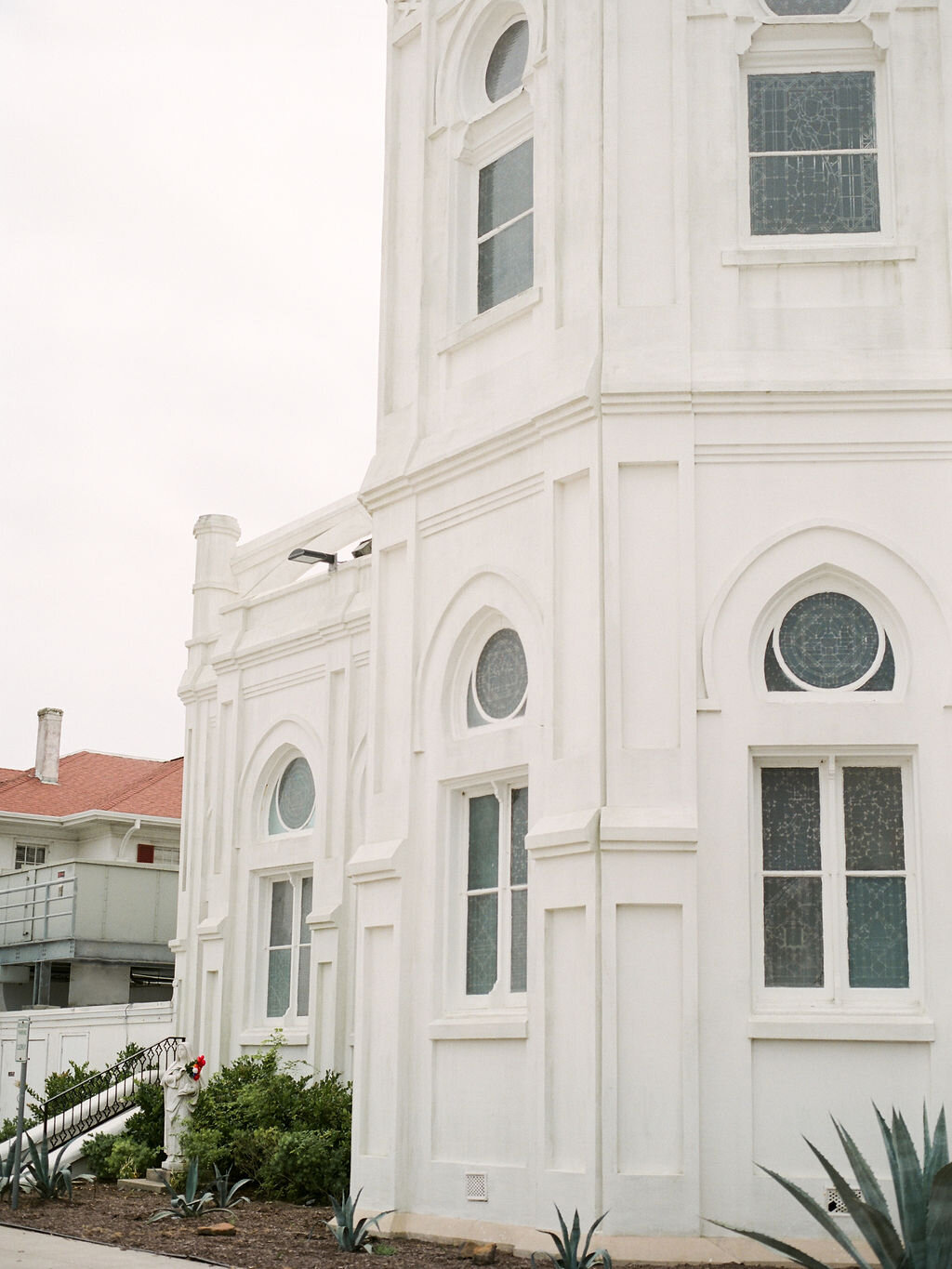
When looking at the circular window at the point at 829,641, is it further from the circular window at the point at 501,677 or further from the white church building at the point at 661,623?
the circular window at the point at 501,677

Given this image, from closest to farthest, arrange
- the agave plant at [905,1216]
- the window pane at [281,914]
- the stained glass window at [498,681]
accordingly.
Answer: the agave plant at [905,1216] → the stained glass window at [498,681] → the window pane at [281,914]

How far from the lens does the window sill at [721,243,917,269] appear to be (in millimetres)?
12555

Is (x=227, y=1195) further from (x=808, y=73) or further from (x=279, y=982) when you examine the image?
(x=808, y=73)

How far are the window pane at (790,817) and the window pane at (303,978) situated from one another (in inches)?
395

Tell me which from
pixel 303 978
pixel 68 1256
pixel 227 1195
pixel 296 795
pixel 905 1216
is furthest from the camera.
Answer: pixel 296 795

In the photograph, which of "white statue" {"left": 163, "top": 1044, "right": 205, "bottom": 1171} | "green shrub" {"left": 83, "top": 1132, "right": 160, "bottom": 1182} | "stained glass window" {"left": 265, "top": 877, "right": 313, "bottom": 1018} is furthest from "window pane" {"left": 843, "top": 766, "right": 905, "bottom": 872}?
"green shrub" {"left": 83, "top": 1132, "right": 160, "bottom": 1182}

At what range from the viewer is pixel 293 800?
2200 centimetres

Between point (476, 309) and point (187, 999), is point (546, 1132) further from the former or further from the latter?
point (187, 999)

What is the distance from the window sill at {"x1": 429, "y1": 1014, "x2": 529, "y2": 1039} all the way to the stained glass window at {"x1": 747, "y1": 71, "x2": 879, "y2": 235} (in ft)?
22.4

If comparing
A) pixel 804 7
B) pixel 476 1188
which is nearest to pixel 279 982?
pixel 476 1188

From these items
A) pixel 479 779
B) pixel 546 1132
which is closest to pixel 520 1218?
pixel 546 1132

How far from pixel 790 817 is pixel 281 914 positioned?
1142cm

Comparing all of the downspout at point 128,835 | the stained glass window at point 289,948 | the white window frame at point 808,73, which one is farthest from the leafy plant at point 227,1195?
the downspout at point 128,835

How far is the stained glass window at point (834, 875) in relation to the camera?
37.8 ft
